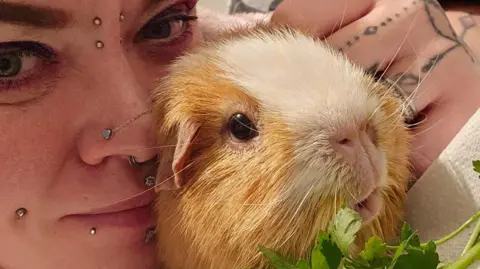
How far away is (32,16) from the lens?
797 mm

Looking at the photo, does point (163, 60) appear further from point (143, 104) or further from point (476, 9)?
point (476, 9)

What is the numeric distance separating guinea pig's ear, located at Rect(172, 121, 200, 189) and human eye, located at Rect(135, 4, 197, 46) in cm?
24

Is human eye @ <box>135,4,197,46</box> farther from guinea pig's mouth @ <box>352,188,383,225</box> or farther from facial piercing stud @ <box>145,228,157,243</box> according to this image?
guinea pig's mouth @ <box>352,188,383,225</box>

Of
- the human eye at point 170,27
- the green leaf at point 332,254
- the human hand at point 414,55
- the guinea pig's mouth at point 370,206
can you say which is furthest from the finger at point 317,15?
the green leaf at point 332,254

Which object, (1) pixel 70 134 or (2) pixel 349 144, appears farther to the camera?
(1) pixel 70 134

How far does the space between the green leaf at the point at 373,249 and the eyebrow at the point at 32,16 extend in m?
0.50

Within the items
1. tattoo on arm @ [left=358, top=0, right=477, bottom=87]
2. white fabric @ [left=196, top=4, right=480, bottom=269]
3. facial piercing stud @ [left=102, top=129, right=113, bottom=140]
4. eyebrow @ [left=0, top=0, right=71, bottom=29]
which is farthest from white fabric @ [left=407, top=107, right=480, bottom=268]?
eyebrow @ [left=0, top=0, right=71, bottom=29]

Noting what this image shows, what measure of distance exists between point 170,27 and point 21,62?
0.93 ft

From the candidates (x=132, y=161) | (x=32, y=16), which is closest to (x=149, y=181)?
(x=132, y=161)

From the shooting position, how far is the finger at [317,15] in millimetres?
927

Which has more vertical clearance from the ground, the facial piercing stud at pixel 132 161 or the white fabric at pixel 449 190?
the white fabric at pixel 449 190

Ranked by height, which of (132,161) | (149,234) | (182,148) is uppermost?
(182,148)

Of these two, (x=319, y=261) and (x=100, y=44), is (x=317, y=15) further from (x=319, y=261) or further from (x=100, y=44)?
(x=319, y=261)

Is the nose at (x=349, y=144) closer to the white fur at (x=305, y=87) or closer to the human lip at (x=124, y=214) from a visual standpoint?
the white fur at (x=305, y=87)
